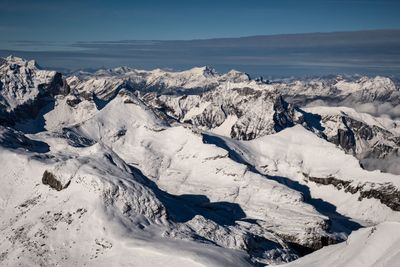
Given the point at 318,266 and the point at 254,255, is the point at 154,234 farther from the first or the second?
the point at 318,266

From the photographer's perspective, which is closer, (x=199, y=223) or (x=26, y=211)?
(x=26, y=211)

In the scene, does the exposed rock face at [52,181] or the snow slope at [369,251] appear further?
the exposed rock face at [52,181]

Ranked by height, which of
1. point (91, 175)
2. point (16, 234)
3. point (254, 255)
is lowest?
point (254, 255)

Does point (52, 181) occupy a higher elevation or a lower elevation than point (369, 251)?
lower

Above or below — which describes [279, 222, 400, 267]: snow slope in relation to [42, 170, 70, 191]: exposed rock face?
above

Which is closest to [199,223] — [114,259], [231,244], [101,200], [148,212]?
[231,244]

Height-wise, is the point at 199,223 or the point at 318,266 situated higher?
the point at 318,266

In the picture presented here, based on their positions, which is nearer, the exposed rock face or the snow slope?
the snow slope

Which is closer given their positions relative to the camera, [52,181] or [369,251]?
[369,251]

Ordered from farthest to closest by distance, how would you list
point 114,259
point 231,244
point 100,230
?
point 231,244 → point 100,230 → point 114,259

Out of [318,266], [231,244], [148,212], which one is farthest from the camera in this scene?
[231,244]

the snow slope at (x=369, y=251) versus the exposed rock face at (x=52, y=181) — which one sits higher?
the snow slope at (x=369, y=251)
